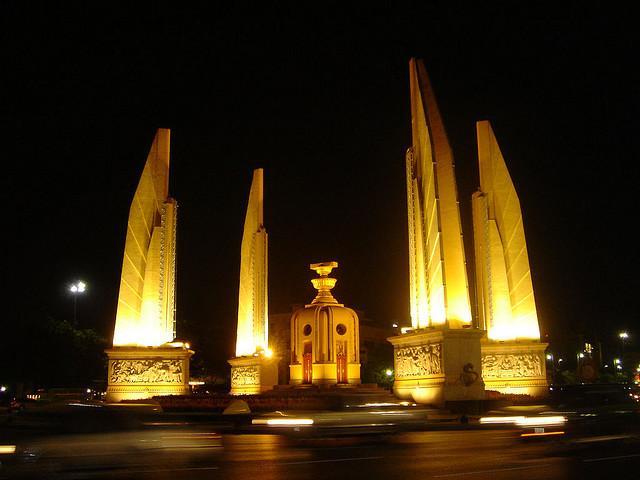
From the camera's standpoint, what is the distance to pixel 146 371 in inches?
1105

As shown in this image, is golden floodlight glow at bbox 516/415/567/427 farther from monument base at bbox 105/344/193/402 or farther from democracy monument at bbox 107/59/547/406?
monument base at bbox 105/344/193/402

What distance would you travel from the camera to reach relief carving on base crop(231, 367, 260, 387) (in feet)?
107

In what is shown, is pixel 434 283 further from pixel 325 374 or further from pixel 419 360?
pixel 325 374

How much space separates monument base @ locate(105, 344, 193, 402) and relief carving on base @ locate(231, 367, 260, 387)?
4875 millimetres

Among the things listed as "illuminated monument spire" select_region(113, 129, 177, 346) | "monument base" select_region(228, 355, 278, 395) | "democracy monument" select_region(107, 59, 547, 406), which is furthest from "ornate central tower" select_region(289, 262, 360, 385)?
"illuminated monument spire" select_region(113, 129, 177, 346)

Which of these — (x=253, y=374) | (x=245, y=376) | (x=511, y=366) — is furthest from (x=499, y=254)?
(x=245, y=376)

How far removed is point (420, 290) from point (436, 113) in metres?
6.56

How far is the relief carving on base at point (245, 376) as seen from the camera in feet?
107

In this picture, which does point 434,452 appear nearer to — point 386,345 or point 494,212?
point 494,212

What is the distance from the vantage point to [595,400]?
54.4 feet

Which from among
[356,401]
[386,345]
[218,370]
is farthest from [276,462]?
[386,345]

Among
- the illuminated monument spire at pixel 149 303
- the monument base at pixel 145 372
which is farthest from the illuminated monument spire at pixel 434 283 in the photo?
the illuminated monument spire at pixel 149 303

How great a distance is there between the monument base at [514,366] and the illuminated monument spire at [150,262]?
1312 centimetres

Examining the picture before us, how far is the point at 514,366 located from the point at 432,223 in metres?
6.75
